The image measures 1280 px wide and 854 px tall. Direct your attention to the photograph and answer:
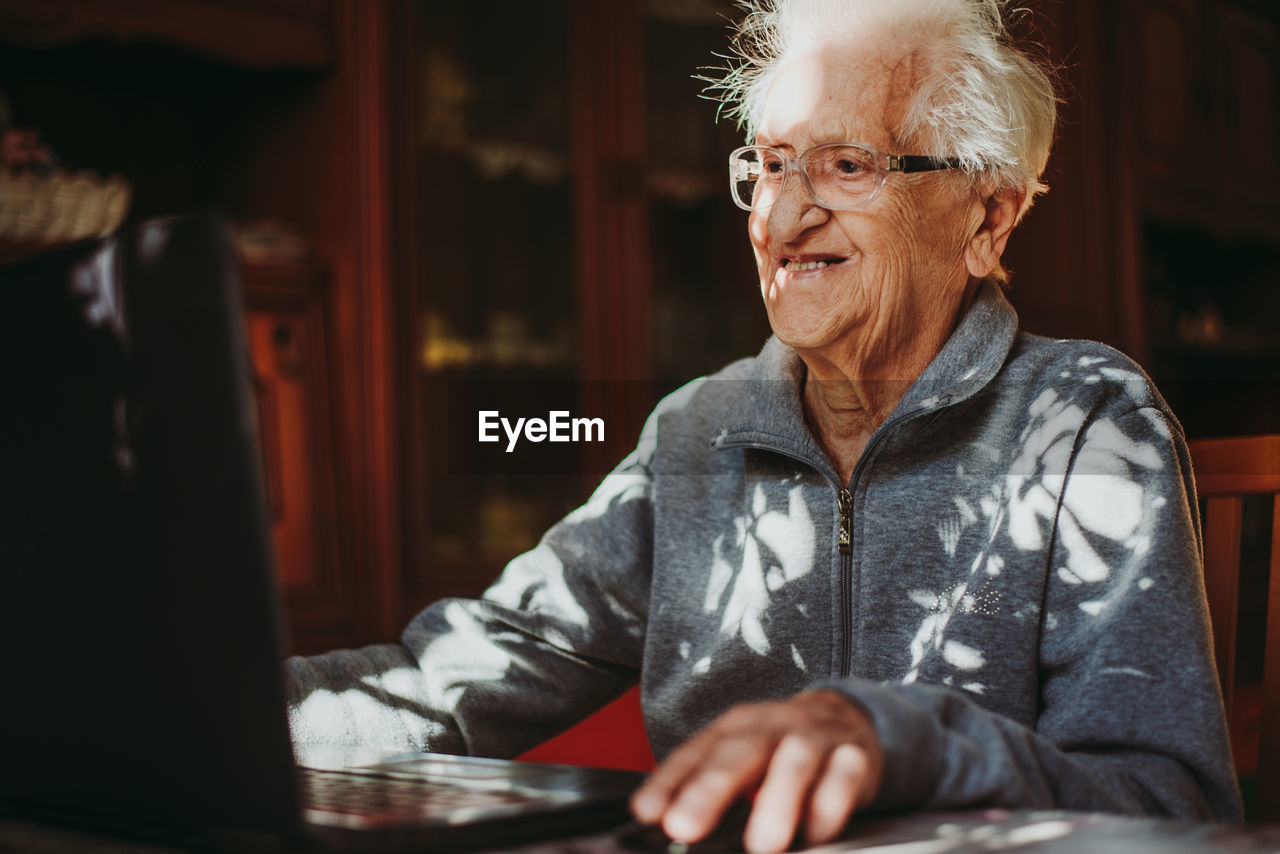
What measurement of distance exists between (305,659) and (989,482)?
0.60m

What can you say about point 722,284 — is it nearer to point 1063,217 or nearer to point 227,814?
point 1063,217

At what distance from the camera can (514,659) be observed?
1.08m

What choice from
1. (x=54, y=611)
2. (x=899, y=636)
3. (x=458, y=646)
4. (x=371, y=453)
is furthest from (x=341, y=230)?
(x=54, y=611)

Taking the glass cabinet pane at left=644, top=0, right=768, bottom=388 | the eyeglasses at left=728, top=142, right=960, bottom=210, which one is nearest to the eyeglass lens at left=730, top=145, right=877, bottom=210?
the eyeglasses at left=728, top=142, right=960, bottom=210

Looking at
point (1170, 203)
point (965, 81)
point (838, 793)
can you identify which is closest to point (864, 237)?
point (965, 81)

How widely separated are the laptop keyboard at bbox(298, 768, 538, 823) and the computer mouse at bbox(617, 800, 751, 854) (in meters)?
0.06

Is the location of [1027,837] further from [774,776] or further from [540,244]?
[540,244]

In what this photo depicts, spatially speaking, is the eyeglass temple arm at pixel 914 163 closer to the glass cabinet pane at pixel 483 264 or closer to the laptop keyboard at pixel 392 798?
the laptop keyboard at pixel 392 798

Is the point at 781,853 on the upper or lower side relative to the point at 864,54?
lower

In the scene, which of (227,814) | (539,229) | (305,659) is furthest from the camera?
(539,229)

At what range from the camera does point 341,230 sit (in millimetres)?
2482

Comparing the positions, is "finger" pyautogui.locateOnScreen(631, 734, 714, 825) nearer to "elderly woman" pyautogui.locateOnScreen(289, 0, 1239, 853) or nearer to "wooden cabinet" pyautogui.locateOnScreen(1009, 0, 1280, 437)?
"elderly woman" pyautogui.locateOnScreen(289, 0, 1239, 853)

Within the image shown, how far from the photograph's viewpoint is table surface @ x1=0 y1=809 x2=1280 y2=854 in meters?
0.46

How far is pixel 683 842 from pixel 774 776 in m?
0.05
